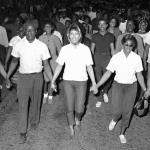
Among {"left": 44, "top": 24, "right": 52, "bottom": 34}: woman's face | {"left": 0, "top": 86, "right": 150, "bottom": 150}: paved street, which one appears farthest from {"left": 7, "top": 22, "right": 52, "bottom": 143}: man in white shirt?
{"left": 44, "top": 24, "right": 52, "bottom": 34}: woman's face

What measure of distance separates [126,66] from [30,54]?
1770mm

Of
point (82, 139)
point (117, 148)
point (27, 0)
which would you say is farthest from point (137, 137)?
point (27, 0)

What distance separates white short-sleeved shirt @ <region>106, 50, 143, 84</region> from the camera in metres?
5.30

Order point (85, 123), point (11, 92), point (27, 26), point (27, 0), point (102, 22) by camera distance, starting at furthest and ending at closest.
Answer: point (27, 0) → point (11, 92) → point (102, 22) → point (85, 123) → point (27, 26)

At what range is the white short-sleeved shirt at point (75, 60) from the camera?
543 cm

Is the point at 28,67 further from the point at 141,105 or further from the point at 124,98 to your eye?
the point at 141,105

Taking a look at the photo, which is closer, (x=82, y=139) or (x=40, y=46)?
(x=40, y=46)

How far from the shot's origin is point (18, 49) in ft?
17.6

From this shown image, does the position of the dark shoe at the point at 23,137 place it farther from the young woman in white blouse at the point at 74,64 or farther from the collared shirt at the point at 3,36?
the collared shirt at the point at 3,36

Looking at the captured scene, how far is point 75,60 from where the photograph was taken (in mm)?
5422

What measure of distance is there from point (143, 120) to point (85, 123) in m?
1.38

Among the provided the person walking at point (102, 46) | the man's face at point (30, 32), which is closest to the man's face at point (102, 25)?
the person walking at point (102, 46)

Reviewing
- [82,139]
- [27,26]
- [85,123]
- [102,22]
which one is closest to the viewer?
[27,26]

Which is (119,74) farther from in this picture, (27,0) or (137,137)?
(27,0)
